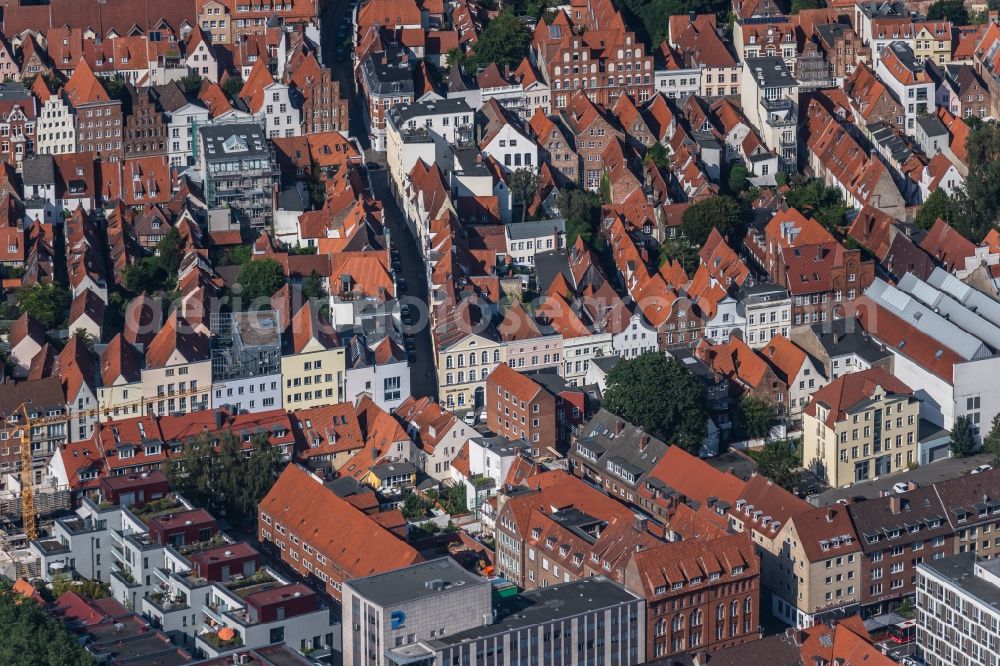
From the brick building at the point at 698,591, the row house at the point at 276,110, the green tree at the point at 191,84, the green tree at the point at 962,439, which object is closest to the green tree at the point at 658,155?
the row house at the point at 276,110

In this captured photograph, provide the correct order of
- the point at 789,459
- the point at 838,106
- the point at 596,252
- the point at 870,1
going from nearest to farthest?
the point at 789,459 < the point at 596,252 < the point at 838,106 < the point at 870,1

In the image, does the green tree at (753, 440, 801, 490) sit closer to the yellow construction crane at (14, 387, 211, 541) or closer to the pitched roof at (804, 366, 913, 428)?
the pitched roof at (804, 366, 913, 428)

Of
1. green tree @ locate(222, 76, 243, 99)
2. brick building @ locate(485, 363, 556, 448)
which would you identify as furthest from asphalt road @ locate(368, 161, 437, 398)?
green tree @ locate(222, 76, 243, 99)

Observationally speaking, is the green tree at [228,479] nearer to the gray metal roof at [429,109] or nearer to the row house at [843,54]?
the gray metal roof at [429,109]

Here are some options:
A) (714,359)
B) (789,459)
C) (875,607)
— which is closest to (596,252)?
(714,359)

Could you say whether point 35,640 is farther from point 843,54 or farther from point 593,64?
point 843,54

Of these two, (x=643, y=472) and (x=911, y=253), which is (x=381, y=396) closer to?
(x=643, y=472)
